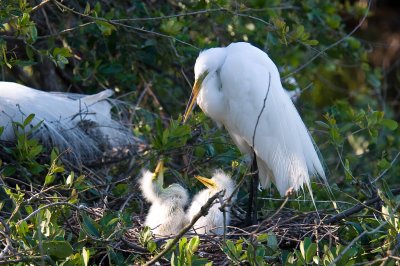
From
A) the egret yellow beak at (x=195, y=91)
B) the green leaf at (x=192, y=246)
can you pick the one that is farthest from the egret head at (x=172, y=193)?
the green leaf at (x=192, y=246)

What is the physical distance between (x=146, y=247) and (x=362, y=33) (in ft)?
13.8

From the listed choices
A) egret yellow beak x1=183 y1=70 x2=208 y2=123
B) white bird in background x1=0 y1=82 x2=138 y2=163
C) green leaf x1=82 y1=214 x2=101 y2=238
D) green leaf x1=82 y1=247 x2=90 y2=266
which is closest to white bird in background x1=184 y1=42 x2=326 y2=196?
egret yellow beak x1=183 y1=70 x2=208 y2=123

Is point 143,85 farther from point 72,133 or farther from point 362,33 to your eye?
point 362,33

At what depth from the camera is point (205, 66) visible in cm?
313

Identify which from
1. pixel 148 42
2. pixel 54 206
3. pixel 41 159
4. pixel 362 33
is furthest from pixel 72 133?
pixel 362 33

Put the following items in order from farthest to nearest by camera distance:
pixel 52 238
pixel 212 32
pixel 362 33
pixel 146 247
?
1. pixel 362 33
2. pixel 212 32
3. pixel 146 247
4. pixel 52 238

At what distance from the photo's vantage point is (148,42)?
360 cm

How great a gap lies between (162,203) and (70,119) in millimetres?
805

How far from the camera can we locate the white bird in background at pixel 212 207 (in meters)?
2.90

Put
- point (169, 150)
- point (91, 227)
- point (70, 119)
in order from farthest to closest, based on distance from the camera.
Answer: point (70, 119)
point (169, 150)
point (91, 227)

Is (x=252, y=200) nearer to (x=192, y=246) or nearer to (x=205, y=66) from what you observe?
(x=205, y=66)

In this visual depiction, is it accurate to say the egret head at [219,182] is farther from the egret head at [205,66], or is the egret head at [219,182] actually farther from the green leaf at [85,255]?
the green leaf at [85,255]

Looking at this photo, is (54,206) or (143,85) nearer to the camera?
(54,206)

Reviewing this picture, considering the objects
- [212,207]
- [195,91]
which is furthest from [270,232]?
[195,91]
